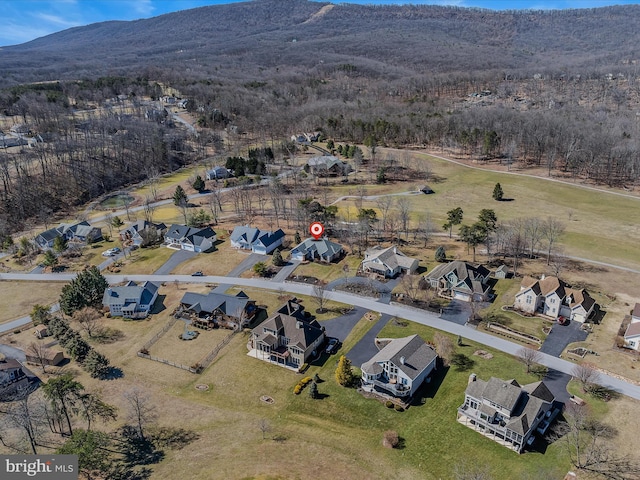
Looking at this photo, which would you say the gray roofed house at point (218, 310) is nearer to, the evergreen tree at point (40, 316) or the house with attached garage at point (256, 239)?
the evergreen tree at point (40, 316)

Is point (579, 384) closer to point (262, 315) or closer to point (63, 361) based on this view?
point (262, 315)

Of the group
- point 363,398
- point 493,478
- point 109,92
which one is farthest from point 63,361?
point 109,92

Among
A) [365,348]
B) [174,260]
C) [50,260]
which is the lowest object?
[365,348]

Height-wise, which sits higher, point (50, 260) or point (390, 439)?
point (50, 260)

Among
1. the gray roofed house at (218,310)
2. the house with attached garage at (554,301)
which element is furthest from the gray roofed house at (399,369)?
the gray roofed house at (218,310)

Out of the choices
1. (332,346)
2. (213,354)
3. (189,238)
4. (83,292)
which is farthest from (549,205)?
(83,292)

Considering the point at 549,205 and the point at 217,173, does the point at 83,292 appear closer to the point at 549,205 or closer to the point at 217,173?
the point at 217,173
